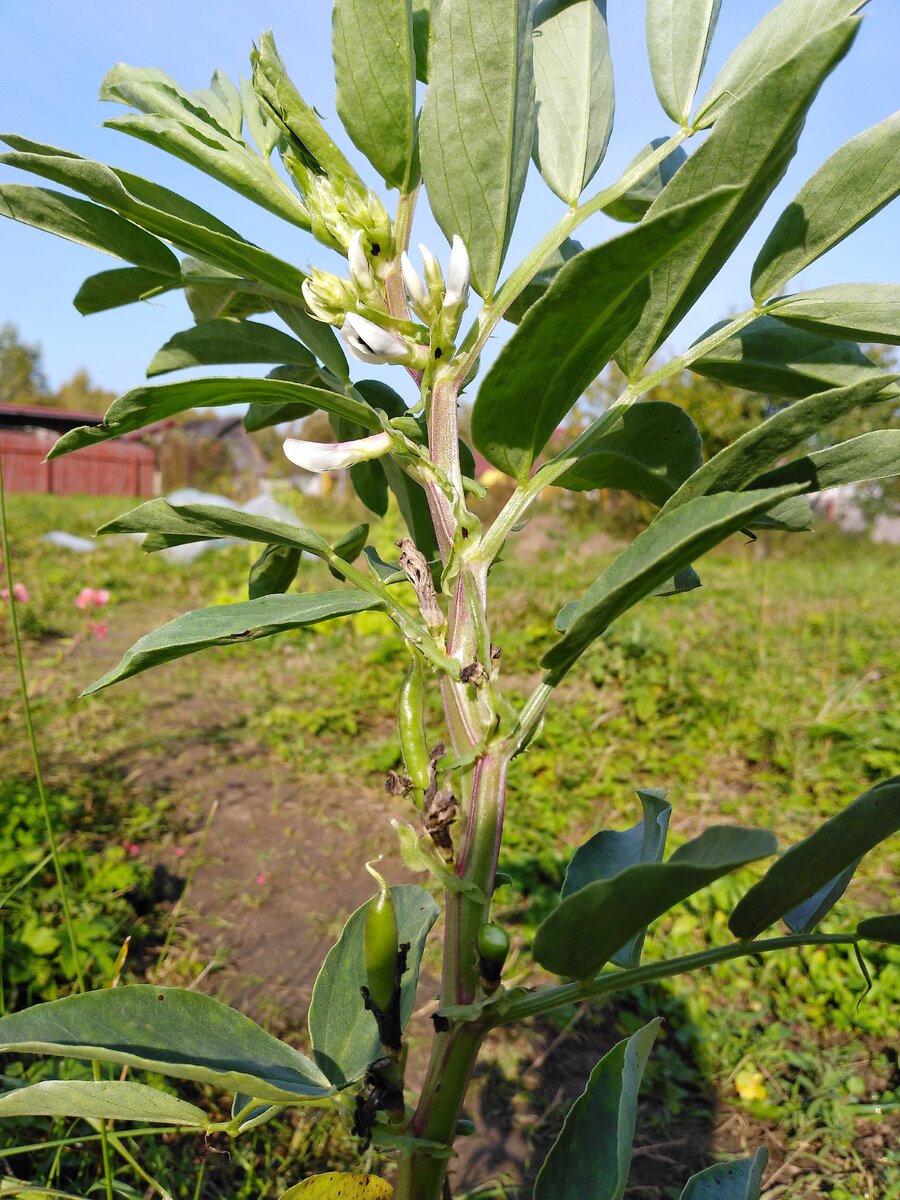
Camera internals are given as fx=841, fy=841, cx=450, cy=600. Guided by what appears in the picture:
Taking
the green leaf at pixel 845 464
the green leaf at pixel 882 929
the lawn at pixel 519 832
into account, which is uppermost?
the green leaf at pixel 845 464

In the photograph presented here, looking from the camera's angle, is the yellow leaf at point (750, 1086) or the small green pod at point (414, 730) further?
the yellow leaf at point (750, 1086)

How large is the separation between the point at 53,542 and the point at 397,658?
20.4 feet

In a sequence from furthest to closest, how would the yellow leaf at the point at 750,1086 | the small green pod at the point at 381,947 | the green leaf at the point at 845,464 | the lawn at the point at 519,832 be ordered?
1. the yellow leaf at the point at 750,1086
2. the lawn at the point at 519,832
3. the small green pod at the point at 381,947
4. the green leaf at the point at 845,464

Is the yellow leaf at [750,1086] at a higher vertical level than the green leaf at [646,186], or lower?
lower

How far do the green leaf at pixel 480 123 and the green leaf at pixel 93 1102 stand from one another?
22.9 inches

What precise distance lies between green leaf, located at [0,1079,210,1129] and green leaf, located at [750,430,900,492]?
56 centimetres

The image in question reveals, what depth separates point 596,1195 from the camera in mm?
587

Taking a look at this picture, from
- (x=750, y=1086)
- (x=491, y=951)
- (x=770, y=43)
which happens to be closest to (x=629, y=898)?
(x=491, y=951)

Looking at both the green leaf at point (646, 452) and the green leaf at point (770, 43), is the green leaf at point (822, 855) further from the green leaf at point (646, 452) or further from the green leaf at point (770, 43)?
the green leaf at point (770, 43)

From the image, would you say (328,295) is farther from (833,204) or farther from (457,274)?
(833,204)

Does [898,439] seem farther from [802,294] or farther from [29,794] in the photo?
[29,794]

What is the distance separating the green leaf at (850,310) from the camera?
0.59 meters

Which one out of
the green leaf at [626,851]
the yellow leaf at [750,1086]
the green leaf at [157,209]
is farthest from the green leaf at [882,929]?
the yellow leaf at [750,1086]

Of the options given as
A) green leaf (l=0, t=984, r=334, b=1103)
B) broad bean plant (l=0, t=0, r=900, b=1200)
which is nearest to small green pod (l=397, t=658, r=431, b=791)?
broad bean plant (l=0, t=0, r=900, b=1200)
